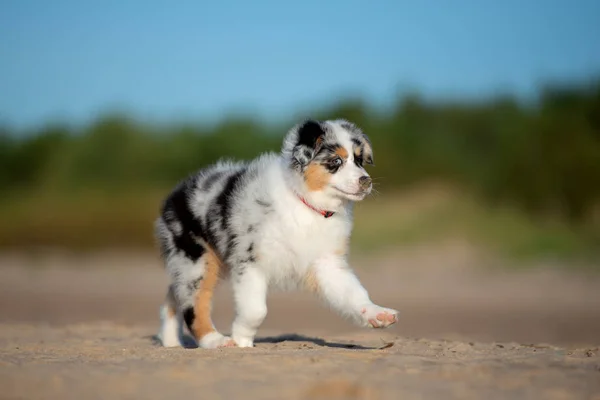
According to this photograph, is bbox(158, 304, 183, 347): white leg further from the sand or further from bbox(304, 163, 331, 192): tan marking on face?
bbox(304, 163, 331, 192): tan marking on face

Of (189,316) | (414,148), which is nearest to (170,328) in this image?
(189,316)

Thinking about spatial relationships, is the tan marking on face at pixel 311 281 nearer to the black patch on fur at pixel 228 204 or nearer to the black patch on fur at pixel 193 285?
the black patch on fur at pixel 228 204

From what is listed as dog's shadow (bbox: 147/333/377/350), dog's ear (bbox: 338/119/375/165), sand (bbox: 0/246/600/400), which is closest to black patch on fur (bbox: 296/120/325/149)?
dog's ear (bbox: 338/119/375/165)

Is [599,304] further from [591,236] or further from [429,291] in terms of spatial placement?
[591,236]

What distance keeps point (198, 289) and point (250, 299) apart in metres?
0.77

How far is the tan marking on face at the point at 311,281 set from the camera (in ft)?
23.4

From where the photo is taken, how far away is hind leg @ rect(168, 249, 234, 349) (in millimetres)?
7539

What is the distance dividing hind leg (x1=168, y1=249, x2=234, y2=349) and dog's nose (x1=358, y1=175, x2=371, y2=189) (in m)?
1.56

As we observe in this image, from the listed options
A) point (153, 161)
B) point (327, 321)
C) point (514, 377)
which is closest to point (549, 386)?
point (514, 377)

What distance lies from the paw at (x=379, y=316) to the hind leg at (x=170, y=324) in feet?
7.11

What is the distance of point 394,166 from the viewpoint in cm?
2234

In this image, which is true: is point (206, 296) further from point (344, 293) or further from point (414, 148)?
point (414, 148)

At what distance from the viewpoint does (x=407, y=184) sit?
22109 millimetres

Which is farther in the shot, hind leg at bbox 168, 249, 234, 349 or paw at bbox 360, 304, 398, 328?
hind leg at bbox 168, 249, 234, 349
